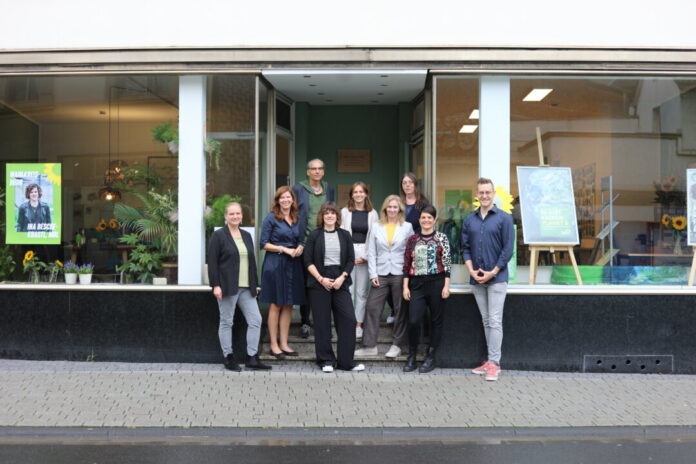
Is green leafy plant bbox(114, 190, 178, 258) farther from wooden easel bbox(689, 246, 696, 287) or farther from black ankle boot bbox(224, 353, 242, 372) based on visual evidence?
wooden easel bbox(689, 246, 696, 287)

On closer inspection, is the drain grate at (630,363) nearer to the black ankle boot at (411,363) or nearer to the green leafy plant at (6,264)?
the black ankle boot at (411,363)

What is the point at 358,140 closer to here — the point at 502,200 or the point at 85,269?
the point at 502,200

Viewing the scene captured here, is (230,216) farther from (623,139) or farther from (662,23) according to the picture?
(662,23)

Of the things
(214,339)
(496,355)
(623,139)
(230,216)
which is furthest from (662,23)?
(214,339)

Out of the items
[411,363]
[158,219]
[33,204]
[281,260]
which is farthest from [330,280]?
Answer: [33,204]

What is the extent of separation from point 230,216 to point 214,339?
5.09 ft

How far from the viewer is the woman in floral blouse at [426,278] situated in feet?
29.6

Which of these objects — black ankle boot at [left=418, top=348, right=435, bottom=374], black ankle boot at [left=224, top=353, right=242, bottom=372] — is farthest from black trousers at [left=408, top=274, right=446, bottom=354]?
black ankle boot at [left=224, top=353, right=242, bottom=372]

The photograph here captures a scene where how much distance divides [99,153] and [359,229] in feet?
11.2

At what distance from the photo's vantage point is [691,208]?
990 cm

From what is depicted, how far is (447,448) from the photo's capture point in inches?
256

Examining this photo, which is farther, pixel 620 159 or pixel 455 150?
pixel 620 159

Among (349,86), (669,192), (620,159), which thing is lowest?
(669,192)

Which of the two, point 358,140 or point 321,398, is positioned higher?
point 358,140
